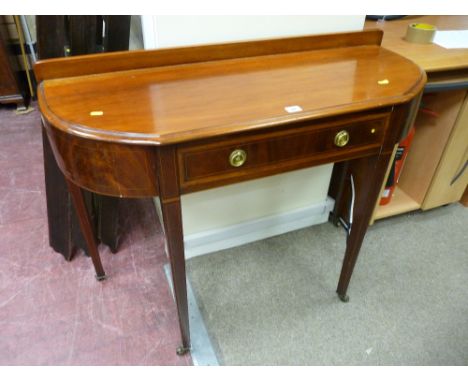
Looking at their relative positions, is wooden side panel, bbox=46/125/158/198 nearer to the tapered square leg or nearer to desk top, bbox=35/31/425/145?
desk top, bbox=35/31/425/145

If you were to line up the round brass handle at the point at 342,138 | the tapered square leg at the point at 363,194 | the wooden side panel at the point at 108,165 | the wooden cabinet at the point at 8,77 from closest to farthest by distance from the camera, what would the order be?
1. the wooden side panel at the point at 108,165
2. the round brass handle at the point at 342,138
3. the tapered square leg at the point at 363,194
4. the wooden cabinet at the point at 8,77

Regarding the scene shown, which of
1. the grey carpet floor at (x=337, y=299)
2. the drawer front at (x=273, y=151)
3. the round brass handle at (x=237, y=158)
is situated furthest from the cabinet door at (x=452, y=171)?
the round brass handle at (x=237, y=158)

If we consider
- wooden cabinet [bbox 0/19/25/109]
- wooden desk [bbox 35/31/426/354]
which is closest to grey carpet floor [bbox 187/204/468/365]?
Answer: wooden desk [bbox 35/31/426/354]

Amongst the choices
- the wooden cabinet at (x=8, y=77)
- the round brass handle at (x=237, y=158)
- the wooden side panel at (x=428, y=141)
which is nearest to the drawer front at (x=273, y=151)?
the round brass handle at (x=237, y=158)

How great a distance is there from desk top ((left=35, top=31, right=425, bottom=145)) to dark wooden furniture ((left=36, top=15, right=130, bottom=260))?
33cm

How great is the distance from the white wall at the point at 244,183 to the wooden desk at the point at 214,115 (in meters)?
0.09

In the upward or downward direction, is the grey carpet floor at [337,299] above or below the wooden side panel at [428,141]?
below

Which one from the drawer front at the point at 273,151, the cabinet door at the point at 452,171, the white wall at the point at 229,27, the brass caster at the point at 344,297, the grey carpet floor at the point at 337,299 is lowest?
the grey carpet floor at the point at 337,299

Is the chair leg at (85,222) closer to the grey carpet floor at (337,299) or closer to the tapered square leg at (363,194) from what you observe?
the grey carpet floor at (337,299)

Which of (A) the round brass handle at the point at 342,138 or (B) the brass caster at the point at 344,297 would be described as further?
(B) the brass caster at the point at 344,297

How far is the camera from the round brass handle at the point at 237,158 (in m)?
0.81

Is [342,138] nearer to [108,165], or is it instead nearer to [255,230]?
[108,165]

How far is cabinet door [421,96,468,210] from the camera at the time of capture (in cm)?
153

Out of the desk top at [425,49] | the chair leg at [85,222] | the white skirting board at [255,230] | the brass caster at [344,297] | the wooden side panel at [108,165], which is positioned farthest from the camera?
the white skirting board at [255,230]
